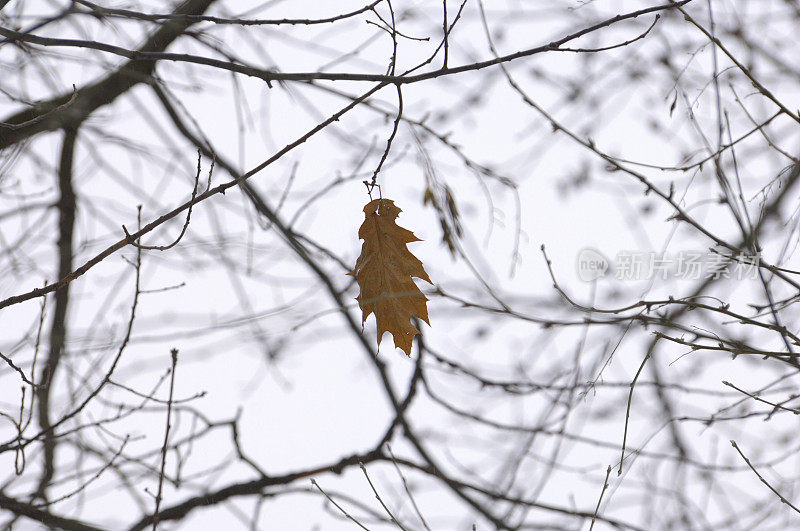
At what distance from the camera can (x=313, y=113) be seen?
8.54 feet

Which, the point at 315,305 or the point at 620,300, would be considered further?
the point at 620,300

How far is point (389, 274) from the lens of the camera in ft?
4.68

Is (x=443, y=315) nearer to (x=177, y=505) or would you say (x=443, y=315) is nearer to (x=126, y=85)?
(x=177, y=505)

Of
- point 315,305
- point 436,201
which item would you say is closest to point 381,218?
point 436,201

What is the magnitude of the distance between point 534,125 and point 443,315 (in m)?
1.12

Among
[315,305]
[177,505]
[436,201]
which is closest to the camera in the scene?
[436,201]

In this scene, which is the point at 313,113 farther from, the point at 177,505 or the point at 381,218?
the point at 177,505

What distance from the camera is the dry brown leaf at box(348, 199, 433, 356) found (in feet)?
4.62

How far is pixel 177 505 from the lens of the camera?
2.30m

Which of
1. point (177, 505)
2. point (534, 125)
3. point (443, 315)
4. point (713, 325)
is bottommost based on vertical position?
point (177, 505)

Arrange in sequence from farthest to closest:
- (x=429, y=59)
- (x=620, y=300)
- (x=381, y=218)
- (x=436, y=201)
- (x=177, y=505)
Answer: (x=620, y=300) → (x=177, y=505) → (x=436, y=201) → (x=381, y=218) → (x=429, y=59)

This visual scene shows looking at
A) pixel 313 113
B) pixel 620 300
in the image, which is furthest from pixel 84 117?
pixel 620 300

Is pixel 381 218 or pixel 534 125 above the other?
pixel 534 125

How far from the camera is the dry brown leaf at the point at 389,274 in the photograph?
141cm
